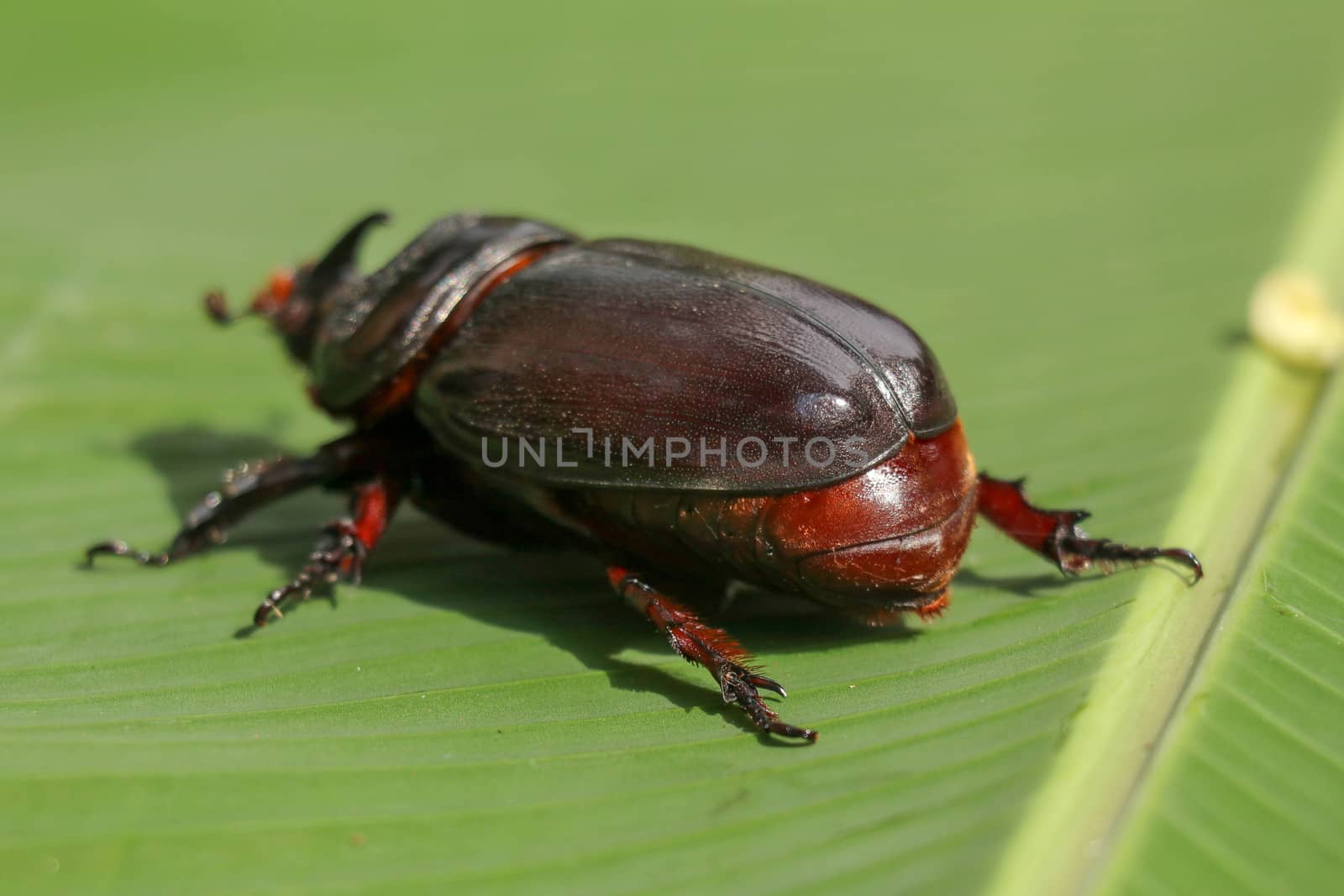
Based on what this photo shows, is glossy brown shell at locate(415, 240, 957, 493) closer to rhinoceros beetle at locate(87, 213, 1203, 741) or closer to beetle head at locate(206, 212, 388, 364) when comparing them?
rhinoceros beetle at locate(87, 213, 1203, 741)

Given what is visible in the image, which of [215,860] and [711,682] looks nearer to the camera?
[215,860]

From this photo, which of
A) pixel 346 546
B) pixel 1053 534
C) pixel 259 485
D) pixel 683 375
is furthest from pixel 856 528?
pixel 259 485

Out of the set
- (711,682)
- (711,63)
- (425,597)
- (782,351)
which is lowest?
(425,597)

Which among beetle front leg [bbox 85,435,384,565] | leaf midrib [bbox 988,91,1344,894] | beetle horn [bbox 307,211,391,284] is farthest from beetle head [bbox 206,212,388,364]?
leaf midrib [bbox 988,91,1344,894]

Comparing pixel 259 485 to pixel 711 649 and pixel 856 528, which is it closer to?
pixel 711 649

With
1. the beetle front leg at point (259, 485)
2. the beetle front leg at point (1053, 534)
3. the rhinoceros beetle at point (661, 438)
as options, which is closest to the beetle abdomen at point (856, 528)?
the rhinoceros beetle at point (661, 438)

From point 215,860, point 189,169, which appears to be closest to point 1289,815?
point 215,860

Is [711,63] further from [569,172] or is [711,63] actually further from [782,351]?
[782,351]
